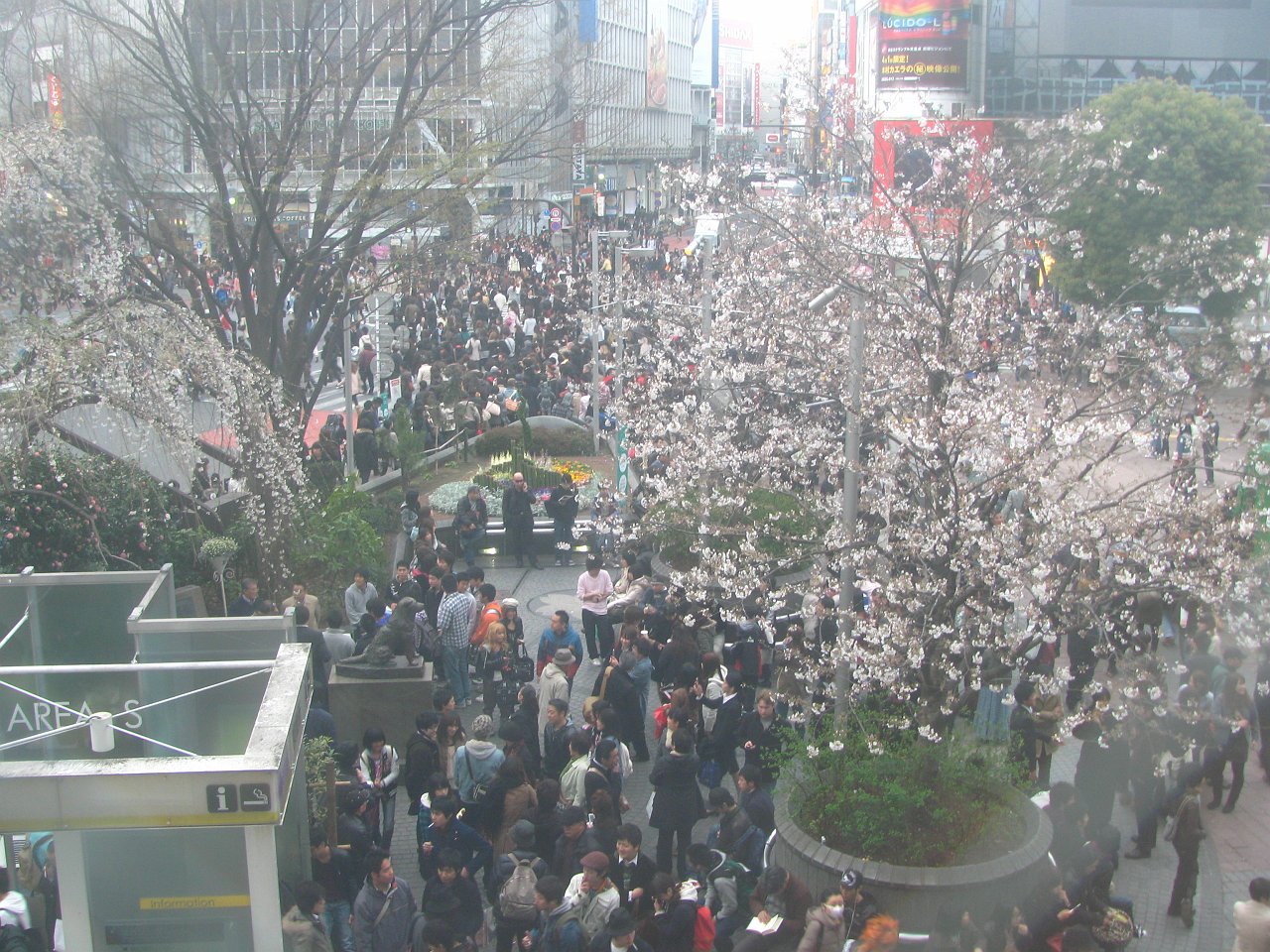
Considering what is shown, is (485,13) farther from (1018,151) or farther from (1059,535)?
(1059,535)

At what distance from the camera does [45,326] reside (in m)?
12.7

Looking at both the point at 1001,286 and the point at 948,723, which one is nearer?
the point at 948,723

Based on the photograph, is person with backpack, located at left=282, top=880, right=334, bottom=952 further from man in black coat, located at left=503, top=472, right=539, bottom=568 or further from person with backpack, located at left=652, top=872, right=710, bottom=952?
man in black coat, located at left=503, top=472, right=539, bottom=568

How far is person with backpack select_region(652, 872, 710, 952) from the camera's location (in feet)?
23.9

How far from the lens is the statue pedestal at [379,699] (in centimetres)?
1134

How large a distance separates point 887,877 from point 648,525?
666cm

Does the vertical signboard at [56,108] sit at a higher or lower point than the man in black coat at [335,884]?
higher

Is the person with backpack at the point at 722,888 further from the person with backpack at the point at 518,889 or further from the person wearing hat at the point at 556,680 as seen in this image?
the person wearing hat at the point at 556,680

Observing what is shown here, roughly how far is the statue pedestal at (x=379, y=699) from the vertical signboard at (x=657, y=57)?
307 ft

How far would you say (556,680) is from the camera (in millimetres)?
10453

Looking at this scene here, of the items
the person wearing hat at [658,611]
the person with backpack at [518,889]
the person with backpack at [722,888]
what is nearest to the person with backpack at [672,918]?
the person with backpack at [722,888]

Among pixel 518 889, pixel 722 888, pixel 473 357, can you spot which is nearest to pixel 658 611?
pixel 722 888

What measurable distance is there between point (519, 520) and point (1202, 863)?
960 centimetres

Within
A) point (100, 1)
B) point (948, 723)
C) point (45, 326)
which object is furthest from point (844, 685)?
point (100, 1)
